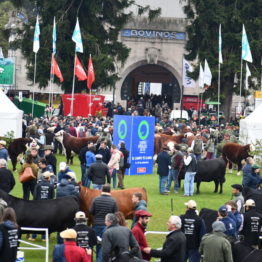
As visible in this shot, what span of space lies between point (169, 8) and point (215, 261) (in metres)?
62.9

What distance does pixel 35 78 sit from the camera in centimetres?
5866

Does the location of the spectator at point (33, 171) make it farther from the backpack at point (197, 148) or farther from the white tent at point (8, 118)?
the white tent at point (8, 118)

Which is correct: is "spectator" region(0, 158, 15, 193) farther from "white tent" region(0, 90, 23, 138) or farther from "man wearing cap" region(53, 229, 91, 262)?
"white tent" region(0, 90, 23, 138)

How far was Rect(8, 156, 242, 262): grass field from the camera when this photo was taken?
2052 centimetres

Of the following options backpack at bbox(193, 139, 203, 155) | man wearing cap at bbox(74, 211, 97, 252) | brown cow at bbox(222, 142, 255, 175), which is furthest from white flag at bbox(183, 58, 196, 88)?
man wearing cap at bbox(74, 211, 97, 252)

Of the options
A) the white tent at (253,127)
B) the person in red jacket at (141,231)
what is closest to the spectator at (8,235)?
the person in red jacket at (141,231)

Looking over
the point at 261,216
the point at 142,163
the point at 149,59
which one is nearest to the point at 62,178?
the point at 261,216

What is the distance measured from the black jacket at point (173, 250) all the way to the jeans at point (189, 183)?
13.0 metres

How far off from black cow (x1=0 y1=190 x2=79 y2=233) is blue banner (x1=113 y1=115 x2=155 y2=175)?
14.0m

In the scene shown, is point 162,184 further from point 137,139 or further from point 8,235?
point 8,235

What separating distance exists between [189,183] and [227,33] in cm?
3666

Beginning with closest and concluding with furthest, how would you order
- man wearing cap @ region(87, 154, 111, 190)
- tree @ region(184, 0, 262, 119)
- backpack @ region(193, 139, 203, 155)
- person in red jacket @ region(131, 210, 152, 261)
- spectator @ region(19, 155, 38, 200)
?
person in red jacket @ region(131, 210, 152, 261) → spectator @ region(19, 155, 38, 200) → man wearing cap @ region(87, 154, 111, 190) → backpack @ region(193, 139, 203, 155) → tree @ region(184, 0, 262, 119)

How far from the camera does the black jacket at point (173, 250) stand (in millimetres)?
14953

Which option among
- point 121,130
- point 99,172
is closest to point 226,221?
point 99,172
